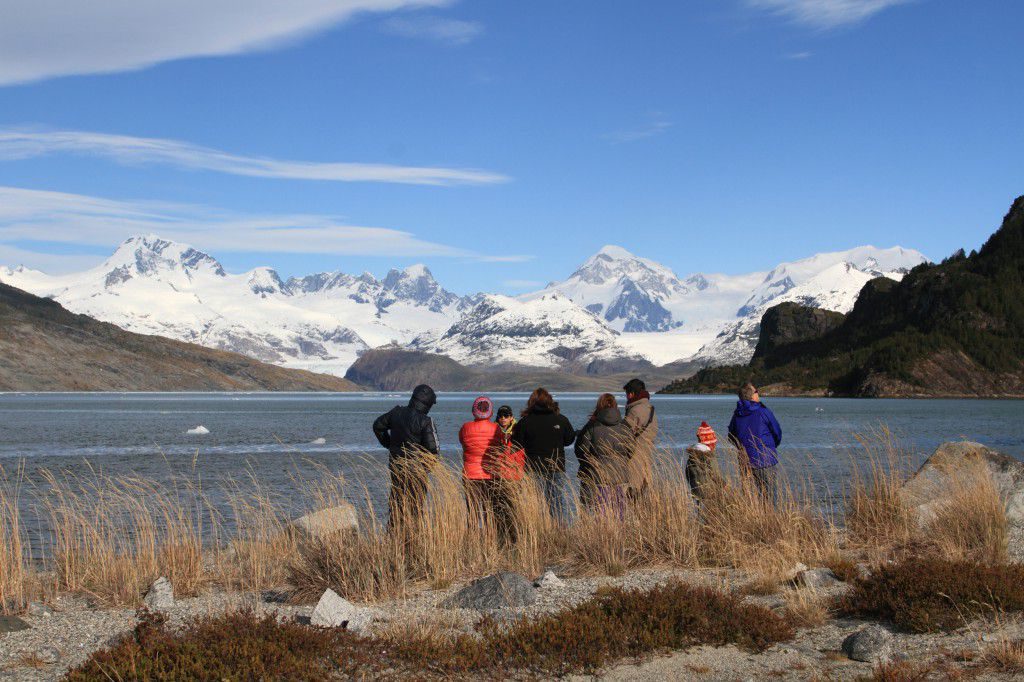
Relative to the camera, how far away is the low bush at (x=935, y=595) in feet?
33.7

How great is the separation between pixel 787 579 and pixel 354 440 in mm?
64589

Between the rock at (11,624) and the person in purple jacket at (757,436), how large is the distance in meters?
10.1

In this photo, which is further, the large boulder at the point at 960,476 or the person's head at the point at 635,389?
the large boulder at the point at 960,476

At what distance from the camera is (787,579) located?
12.5m

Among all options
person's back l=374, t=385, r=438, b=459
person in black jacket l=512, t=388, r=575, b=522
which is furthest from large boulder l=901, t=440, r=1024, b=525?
person's back l=374, t=385, r=438, b=459

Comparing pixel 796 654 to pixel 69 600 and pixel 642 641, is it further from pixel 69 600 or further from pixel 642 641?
pixel 69 600

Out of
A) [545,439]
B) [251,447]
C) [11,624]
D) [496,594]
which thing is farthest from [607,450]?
[251,447]

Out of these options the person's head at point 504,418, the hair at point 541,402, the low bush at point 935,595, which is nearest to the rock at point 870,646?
the low bush at point 935,595

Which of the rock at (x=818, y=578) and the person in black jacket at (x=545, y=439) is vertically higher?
the person in black jacket at (x=545, y=439)

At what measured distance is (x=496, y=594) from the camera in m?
11.7

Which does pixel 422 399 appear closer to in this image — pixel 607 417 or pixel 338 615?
pixel 607 417

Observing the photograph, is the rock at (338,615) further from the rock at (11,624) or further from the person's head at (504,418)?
the person's head at (504,418)

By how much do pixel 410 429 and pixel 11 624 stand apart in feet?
18.3

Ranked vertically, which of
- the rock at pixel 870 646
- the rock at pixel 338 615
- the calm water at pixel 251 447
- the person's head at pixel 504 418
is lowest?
the calm water at pixel 251 447
